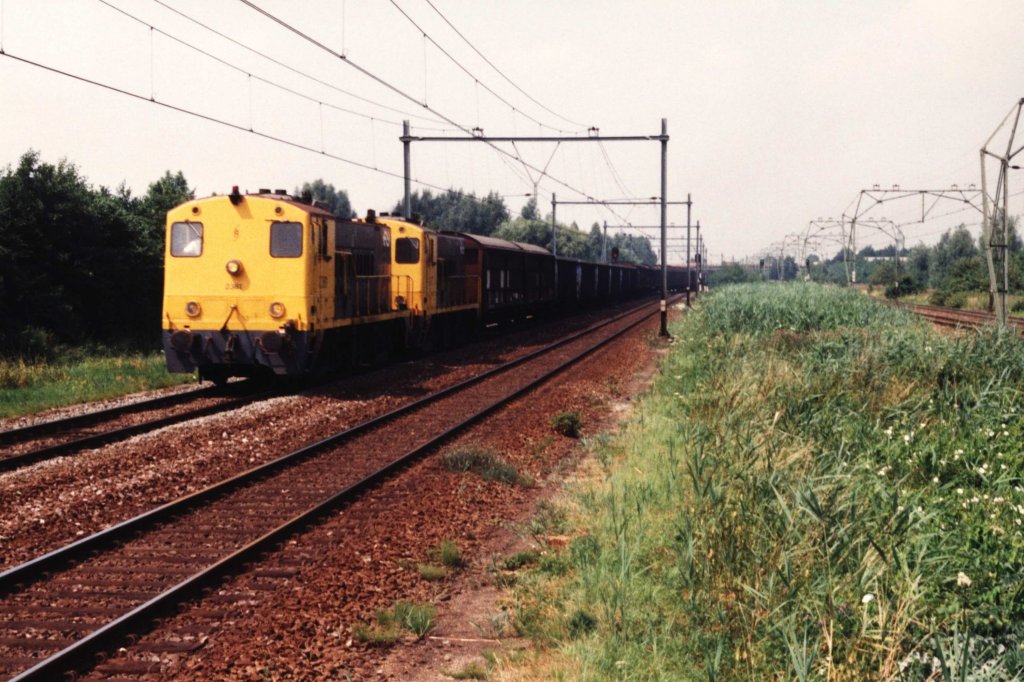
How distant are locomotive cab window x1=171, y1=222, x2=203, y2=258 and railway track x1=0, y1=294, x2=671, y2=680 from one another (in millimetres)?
5898

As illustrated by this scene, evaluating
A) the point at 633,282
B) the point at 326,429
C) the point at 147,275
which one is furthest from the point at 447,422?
the point at 633,282

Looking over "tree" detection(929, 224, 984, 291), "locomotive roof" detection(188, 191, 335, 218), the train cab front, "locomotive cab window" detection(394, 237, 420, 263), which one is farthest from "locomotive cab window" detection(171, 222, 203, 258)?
"tree" detection(929, 224, 984, 291)

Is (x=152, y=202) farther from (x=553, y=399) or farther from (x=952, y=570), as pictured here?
(x=952, y=570)

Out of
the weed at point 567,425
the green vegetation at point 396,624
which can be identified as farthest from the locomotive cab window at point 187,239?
the green vegetation at point 396,624

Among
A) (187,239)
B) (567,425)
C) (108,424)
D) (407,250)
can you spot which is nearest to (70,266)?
(407,250)

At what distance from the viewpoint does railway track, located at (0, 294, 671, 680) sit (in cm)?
600

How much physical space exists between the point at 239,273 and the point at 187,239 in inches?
49.3

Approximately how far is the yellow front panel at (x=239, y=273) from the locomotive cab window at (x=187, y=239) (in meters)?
0.07

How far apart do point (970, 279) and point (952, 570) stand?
60.0 meters

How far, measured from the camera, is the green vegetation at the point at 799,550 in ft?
15.6

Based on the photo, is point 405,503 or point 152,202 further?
point 152,202

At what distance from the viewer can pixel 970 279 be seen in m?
59.4

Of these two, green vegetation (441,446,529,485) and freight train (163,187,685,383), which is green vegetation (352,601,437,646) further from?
freight train (163,187,685,383)

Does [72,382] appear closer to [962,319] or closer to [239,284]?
[239,284]
